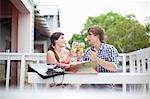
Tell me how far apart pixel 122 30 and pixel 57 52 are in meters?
0.74

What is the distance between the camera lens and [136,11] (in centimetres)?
184

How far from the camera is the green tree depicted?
160cm

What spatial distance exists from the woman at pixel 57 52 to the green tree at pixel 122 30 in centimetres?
31

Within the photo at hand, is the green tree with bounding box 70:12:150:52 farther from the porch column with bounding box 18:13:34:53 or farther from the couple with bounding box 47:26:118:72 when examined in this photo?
the porch column with bounding box 18:13:34:53

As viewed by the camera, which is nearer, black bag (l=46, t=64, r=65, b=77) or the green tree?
black bag (l=46, t=64, r=65, b=77)

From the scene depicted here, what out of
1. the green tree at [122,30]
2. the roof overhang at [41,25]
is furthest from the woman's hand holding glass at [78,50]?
the roof overhang at [41,25]

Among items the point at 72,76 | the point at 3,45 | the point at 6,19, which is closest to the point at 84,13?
the point at 3,45

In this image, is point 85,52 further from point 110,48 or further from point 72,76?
point 72,76

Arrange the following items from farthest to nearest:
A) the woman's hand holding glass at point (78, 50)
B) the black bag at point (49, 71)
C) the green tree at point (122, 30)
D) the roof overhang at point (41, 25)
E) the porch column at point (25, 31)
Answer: the roof overhang at point (41, 25), the porch column at point (25, 31), the green tree at point (122, 30), the woman's hand holding glass at point (78, 50), the black bag at point (49, 71)

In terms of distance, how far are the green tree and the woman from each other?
1.01 ft

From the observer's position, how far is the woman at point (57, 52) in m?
1.12

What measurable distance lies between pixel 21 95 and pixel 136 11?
146 centimetres

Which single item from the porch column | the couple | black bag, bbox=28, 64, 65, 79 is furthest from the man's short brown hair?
the porch column

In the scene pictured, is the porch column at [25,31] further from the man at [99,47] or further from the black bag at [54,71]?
the black bag at [54,71]
